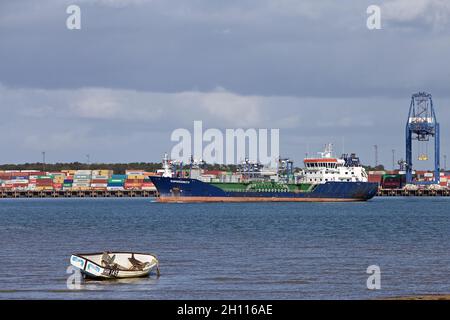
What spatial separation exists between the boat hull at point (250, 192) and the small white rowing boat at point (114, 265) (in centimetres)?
10138

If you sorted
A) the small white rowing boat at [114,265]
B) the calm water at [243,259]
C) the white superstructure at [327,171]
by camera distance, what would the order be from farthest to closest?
the white superstructure at [327,171]
the small white rowing boat at [114,265]
the calm water at [243,259]

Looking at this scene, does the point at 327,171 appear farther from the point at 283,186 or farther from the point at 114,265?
the point at 114,265

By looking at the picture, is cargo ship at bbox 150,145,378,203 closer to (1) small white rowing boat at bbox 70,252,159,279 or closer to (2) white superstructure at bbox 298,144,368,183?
(2) white superstructure at bbox 298,144,368,183

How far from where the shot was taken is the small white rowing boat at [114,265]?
Answer: 1497 inches

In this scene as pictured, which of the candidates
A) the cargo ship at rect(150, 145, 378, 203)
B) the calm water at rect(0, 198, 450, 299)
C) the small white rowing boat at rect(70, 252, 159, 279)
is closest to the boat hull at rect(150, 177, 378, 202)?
the cargo ship at rect(150, 145, 378, 203)

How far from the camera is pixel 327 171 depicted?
142750 mm

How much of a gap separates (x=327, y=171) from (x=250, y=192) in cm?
1293

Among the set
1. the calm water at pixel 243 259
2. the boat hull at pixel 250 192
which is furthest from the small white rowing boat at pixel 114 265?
the boat hull at pixel 250 192

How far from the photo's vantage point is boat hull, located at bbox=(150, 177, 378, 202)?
14338 cm

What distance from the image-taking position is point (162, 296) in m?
33.4

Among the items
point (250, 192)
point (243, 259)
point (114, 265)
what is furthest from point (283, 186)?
point (114, 265)

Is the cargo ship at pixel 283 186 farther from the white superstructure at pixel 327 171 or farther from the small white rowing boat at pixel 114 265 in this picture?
the small white rowing boat at pixel 114 265
